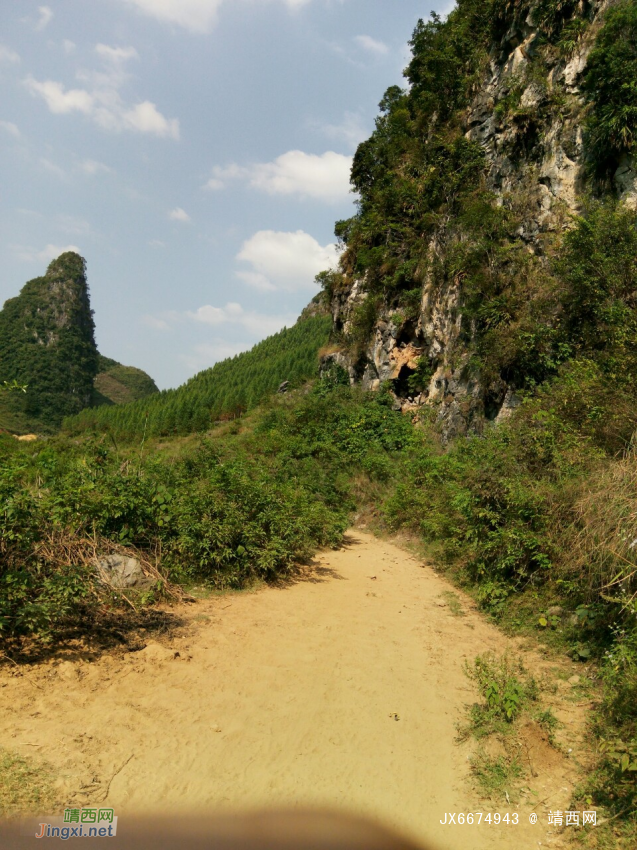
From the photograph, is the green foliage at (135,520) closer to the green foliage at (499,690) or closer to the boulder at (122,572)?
the boulder at (122,572)

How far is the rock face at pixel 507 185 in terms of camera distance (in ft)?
45.6

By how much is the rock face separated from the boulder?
9502mm

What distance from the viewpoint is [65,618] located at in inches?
196

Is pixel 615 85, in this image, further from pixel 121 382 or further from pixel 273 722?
pixel 121 382

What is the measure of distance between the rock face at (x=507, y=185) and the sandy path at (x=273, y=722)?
8.92 metres

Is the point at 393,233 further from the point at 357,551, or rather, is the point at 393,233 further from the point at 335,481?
the point at 357,551

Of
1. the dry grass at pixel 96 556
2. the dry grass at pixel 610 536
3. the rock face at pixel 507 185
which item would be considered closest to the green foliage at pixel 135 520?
the dry grass at pixel 96 556

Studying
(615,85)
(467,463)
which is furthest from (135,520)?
(615,85)

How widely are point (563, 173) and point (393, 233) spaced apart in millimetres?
9111

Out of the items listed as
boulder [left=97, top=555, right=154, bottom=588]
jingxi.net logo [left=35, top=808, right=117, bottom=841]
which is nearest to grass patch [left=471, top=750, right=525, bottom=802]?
jingxi.net logo [left=35, top=808, right=117, bottom=841]

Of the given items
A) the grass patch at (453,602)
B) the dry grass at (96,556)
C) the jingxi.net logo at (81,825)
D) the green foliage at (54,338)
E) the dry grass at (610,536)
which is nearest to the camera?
the jingxi.net logo at (81,825)

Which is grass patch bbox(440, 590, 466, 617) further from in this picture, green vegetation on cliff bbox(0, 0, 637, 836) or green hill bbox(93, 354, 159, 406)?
green hill bbox(93, 354, 159, 406)

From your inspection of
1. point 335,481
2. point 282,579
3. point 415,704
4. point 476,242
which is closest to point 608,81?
point 476,242

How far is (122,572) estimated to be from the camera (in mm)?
6184
